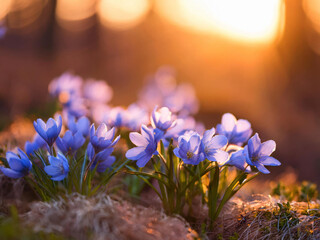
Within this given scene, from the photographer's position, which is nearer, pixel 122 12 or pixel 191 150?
pixel 191 150

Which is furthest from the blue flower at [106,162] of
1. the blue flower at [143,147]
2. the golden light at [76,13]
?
the golden light at [76,13]

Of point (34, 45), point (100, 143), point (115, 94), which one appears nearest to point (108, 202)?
point (100, 143)

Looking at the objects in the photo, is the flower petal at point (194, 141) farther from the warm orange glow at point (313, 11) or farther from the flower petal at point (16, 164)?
the warm orange glow at point (313, 11)

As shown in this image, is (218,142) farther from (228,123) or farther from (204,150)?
(228,123)

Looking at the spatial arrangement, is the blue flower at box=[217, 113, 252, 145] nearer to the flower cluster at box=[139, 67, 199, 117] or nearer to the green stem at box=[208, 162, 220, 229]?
the green stem at box=[208, 162, 220, 229]

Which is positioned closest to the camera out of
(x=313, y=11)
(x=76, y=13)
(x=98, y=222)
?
(x=98, y=222)

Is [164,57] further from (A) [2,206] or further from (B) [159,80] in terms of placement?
(A) [2,206]

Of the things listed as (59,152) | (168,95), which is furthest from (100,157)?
(168,95)
